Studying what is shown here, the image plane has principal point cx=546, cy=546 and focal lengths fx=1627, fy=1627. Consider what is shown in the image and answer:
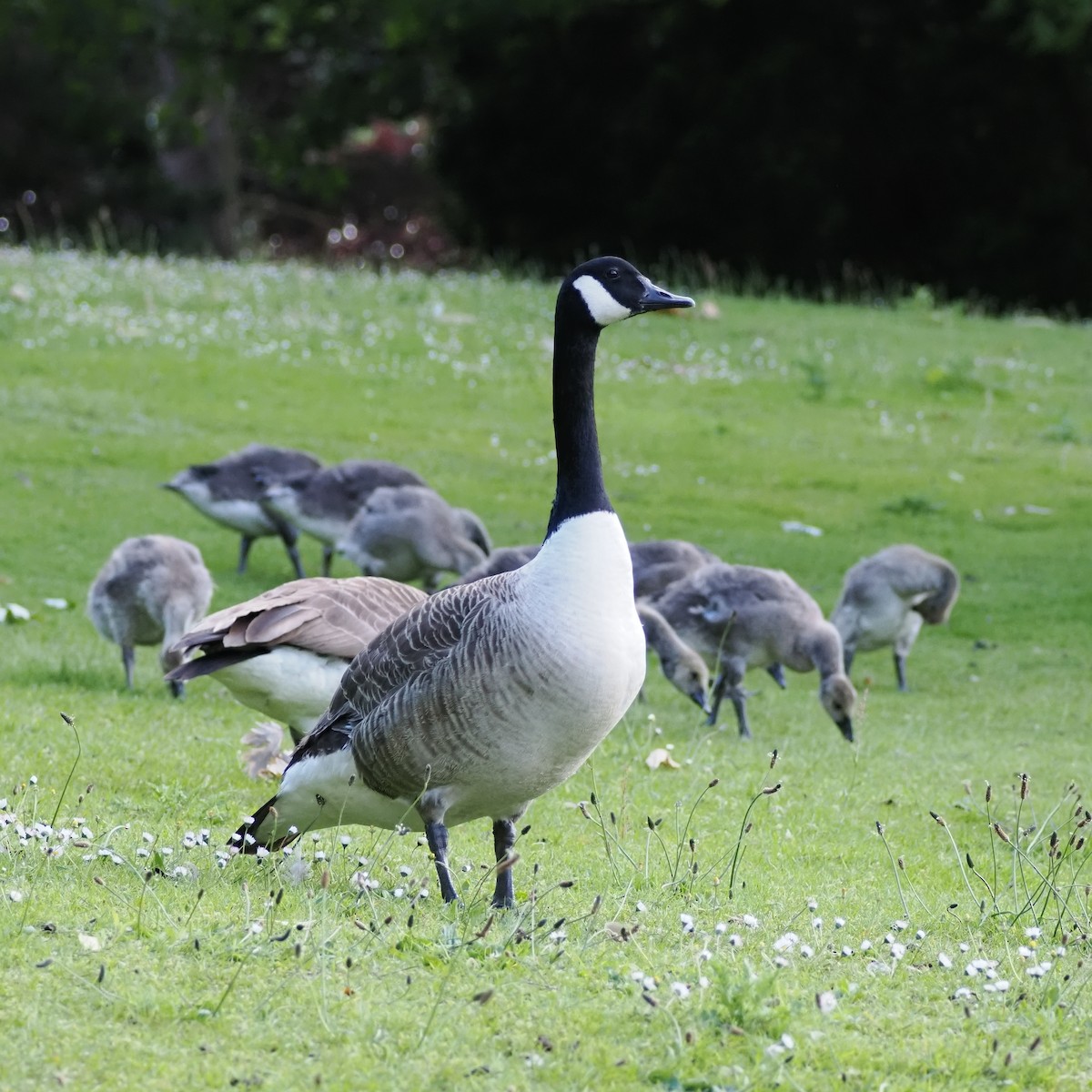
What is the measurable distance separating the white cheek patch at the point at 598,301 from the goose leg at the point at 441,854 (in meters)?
2.03

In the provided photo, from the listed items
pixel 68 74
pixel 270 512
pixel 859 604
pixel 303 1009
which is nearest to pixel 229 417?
pixel 270 512

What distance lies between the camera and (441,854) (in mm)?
5895

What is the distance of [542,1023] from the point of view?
15.0 feet

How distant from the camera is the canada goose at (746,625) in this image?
10555mm

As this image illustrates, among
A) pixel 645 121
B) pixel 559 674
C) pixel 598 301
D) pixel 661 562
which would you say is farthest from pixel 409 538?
pixel 645 121

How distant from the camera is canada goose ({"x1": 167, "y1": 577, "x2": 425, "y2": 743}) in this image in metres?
7.57

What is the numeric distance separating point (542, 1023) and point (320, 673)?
11.4ft

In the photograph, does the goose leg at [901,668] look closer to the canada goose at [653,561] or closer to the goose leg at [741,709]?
→ the canada goose at [653,561]

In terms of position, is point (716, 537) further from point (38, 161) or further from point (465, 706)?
point (38, 161)

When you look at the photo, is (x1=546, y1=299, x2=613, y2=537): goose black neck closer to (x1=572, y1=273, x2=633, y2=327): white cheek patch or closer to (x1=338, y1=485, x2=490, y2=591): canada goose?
(x1=572, y1=273, x2=633, y2=327): white cheek patch

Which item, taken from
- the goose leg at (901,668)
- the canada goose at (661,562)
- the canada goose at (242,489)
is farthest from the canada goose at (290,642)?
the canada goose at (242,489)

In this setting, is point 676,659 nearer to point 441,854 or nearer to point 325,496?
point 325,496

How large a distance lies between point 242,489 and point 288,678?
624 centimetres

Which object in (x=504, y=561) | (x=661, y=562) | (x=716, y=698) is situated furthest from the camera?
(x=661, y=562)
